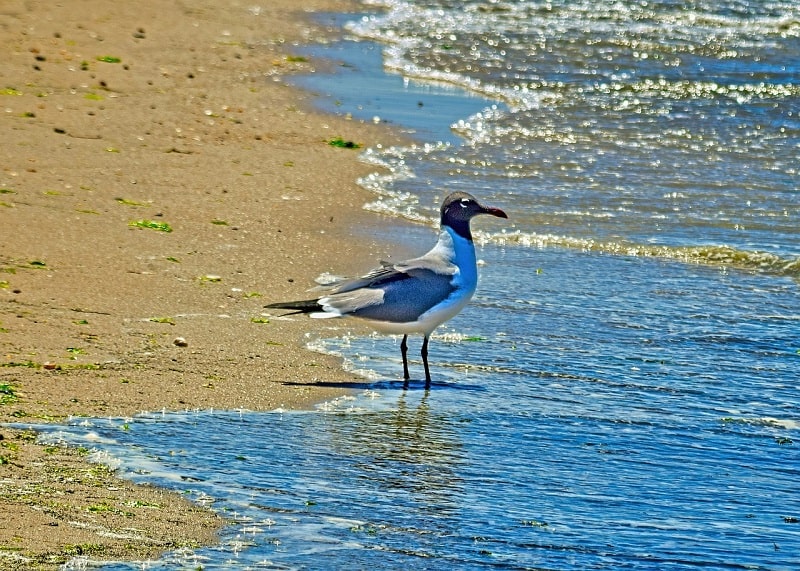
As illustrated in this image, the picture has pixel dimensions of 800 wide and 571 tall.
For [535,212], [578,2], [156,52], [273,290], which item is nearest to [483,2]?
[578,2]

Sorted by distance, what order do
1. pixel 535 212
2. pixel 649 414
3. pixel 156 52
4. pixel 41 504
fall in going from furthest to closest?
pixel 156 52 < pixel 535 212 < pixel 649 414 < pixel 41 504

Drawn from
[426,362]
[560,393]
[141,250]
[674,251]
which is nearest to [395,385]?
[426,362]

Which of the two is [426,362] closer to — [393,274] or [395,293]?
[395,293]

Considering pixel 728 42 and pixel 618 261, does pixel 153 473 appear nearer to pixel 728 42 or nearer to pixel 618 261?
pixel 618 261

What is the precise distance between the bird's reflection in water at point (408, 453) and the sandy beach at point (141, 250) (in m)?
0.41

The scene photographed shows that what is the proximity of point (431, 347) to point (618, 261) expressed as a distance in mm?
2685

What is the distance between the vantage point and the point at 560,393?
7.52 m

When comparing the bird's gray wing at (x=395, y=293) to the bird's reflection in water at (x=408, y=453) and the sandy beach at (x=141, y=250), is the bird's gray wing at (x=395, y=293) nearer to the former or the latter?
the sandy beach at (x=141, y=250)

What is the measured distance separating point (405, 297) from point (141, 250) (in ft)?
7.71

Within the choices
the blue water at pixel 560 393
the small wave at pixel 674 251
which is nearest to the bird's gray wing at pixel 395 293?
the blue water at pixel 560 393

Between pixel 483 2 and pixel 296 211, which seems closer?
pixel 296 211

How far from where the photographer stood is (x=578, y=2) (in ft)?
93.1

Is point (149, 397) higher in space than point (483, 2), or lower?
lower

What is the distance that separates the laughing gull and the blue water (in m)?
0.30
